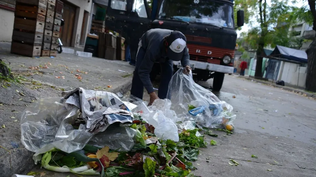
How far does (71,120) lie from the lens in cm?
282

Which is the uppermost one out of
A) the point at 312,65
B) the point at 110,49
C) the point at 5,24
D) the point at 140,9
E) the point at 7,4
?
the point at 140,9

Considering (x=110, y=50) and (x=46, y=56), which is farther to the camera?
(x=110, y=50)

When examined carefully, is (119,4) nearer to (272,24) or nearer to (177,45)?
(177,45)

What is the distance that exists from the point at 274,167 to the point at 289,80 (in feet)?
106

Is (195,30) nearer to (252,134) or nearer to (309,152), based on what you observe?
(252,134)

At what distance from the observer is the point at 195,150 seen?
11.2ft

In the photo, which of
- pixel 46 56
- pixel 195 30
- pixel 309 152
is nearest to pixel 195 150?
pixel 309 152

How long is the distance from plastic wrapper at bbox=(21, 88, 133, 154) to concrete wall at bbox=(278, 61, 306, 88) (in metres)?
30.0

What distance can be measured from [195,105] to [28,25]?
4577 millimetres

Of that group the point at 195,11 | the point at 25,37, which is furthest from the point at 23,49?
the point at 195,11

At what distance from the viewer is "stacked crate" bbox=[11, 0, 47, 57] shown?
7.23 metres

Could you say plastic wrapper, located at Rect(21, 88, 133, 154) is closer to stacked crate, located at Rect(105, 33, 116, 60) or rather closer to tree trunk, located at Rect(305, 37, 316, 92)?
stacked crate, located at Rect(105, 33, 116, 60)

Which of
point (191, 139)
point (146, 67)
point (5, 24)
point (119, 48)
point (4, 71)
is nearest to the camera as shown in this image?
point (191, 139)

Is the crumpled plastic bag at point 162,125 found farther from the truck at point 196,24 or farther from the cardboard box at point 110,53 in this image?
the cardboard box at point 110,53
